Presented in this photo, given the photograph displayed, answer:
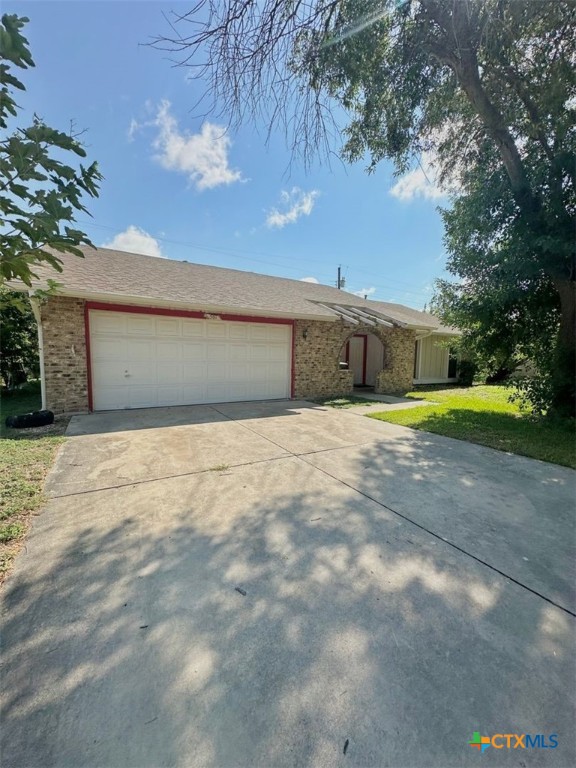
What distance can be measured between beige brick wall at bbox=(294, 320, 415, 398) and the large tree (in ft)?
16.1

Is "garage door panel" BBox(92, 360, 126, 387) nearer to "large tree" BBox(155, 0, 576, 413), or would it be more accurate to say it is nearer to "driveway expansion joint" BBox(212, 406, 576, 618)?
"driveway expansion joint" BBox(212, 406, 576, 618)

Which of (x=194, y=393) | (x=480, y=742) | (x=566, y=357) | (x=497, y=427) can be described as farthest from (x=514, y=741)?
(x=194, y=393)

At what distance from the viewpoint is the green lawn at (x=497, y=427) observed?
555 centimetres

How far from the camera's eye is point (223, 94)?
3812 mm

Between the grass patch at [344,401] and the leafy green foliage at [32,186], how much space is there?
8.40 metres

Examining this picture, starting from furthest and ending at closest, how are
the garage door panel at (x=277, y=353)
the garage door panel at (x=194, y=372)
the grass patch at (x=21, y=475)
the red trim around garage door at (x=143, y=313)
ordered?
1. the garage door panel at (x=277, y=353)
2. the garage door panel at (x=194, y=372)
3. the red trim around garage door at (x=143, y=313)
4. the grass patch at (x=21, y=475)

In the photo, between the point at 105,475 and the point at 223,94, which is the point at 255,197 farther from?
the point at 105,475

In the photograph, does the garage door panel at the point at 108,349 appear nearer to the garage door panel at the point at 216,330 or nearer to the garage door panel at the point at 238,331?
the garage door panel at the point at 216,330

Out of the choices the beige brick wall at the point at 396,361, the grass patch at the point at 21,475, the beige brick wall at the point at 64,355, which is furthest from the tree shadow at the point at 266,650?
the beige brick wall at the point at 396,361

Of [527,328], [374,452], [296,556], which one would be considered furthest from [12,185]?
[527,328]

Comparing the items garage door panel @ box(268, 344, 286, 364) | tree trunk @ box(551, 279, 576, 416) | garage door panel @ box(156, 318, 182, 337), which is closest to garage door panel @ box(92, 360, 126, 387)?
garage door panel @ box(156, 318, 182, 337)

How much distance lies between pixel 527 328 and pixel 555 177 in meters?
3.19

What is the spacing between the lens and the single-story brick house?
752cm

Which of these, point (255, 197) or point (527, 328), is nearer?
point (527, 328)
